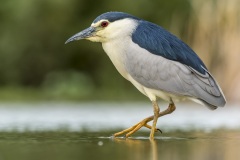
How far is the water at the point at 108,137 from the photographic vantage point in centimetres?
702

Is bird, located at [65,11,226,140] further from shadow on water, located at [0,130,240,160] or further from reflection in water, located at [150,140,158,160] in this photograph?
reflection in water, located at [150,140,158,160]

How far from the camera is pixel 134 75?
959 centimetres

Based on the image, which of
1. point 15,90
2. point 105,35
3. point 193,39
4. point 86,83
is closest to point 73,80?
point 86,83

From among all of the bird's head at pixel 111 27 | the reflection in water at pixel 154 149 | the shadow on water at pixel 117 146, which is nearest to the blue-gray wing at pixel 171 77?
the bird's head at pixel 111 27

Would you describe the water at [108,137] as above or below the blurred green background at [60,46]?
below

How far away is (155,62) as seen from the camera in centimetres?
955

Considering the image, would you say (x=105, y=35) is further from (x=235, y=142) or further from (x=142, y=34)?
(x=235, y=142)

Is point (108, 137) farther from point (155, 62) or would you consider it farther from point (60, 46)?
point (60, 46)

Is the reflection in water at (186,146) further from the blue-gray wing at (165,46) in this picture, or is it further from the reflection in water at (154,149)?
the blue-gray wing at (165,46)

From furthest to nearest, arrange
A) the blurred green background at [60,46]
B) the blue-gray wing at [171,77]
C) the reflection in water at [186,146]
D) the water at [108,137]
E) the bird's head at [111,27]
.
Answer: the blurred green background at [60,46] < the bird's head at [111,27] < the blue-gray wing at [171,77] < the water at [108,137] < the reflection in water at [186,146]

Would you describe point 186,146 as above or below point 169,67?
below

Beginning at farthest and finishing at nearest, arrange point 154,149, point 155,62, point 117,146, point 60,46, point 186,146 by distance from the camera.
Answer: point 60,46 → point 155,62 → point 117,146 → point 186,146 → point 154,149

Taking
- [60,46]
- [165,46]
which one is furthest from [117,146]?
[60,46]

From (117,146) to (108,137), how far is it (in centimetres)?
134
